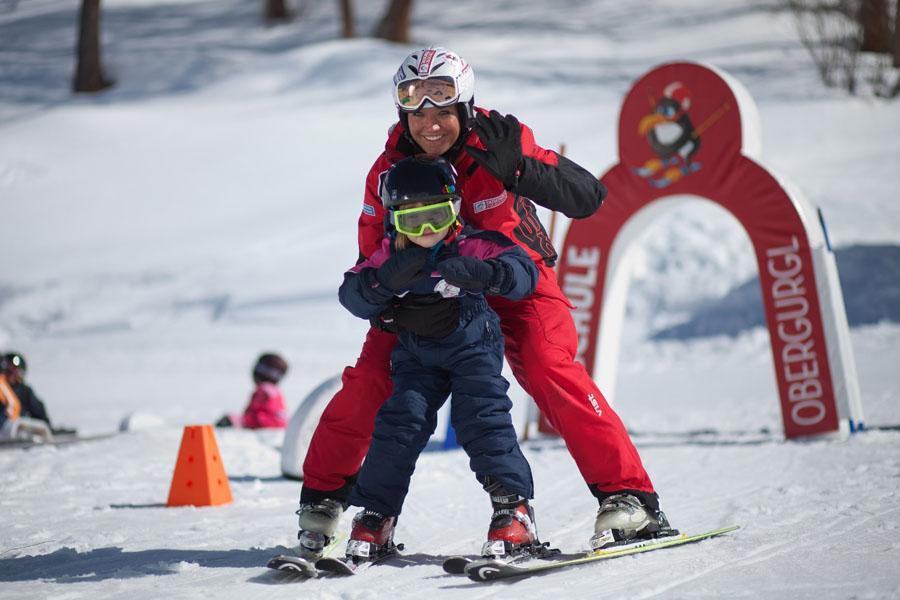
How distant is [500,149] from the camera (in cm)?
356

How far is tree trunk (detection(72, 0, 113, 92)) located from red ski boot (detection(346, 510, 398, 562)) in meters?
22.7

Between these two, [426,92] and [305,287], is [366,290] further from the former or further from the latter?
[305,287]

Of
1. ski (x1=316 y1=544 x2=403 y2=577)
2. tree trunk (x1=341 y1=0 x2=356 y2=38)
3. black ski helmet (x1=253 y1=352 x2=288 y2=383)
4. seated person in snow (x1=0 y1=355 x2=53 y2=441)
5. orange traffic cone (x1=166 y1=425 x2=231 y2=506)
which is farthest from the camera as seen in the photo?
tree trunk (x1=341 y1=0 x2=356 y2=38)

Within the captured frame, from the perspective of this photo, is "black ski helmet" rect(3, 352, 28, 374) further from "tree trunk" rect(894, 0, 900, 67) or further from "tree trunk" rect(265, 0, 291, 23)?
→ "tree trunk" rect(265, 0, 291, 23)

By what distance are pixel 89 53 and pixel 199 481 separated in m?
21.7

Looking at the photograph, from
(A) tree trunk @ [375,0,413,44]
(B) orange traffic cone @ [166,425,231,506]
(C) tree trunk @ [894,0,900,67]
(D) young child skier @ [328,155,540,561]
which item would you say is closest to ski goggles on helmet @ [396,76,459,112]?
(D) young child skier @ [328,155,540,561]

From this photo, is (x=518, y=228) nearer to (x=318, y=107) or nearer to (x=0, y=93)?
(x=318, y=107)

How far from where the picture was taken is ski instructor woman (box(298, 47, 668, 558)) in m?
3.59

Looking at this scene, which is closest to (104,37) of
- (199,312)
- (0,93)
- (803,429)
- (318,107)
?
(0,93)

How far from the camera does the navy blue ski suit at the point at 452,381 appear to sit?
137 inches

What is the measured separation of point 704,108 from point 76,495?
5.24 m

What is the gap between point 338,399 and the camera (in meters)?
3.78

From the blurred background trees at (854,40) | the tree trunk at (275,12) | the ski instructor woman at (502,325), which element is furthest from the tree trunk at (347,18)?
the ski instructor woman at (502,325)

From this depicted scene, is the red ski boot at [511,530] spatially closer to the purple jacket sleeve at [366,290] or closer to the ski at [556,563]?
the ski at [556,563]
